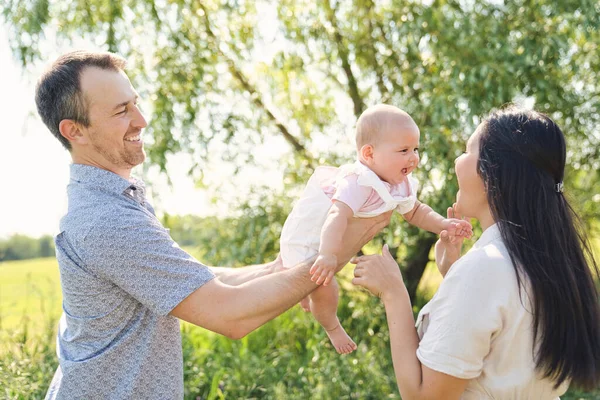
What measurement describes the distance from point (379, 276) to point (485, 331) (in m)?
0.41

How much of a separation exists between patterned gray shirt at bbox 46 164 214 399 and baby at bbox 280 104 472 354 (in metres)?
0.46

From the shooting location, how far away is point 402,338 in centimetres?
210

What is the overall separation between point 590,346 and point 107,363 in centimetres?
142

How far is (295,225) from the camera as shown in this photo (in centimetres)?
262

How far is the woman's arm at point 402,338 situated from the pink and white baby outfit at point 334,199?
0.21 meters

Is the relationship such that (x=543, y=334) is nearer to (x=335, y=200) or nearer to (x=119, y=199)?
(x=335, y=200)

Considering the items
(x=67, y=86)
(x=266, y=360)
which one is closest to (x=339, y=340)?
(x=67, y=86)

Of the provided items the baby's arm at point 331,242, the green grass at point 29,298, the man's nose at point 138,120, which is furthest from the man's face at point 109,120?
the green grass at point 29,298

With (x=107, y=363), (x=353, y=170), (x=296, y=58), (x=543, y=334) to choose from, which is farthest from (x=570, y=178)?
(x=107, y=363)

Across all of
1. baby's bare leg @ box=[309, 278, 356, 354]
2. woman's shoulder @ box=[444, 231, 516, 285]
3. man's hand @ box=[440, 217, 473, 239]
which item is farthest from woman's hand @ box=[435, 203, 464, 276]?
woman's shoulder @ box=[444, 231, 516, 285]

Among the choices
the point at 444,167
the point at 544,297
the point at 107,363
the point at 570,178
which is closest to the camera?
the point at 544,297

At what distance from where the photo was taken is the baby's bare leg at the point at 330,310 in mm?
2605

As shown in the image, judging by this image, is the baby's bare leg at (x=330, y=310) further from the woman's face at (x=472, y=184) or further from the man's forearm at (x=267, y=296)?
the woman's face at (x=472, y=184)

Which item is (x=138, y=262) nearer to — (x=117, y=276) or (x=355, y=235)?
(x=117, y=276)
